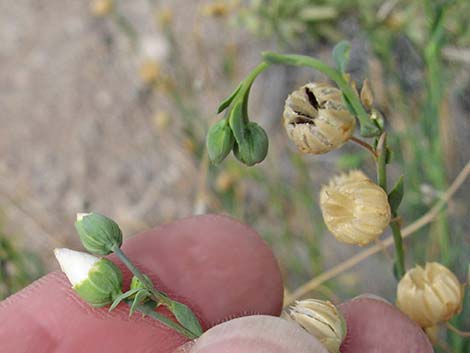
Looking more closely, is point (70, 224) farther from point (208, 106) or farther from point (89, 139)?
point (208, 106)

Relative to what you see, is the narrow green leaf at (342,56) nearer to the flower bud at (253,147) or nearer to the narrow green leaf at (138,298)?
the flower bud at (253,147)

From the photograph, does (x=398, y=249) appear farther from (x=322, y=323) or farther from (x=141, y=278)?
(x=141, y=278)

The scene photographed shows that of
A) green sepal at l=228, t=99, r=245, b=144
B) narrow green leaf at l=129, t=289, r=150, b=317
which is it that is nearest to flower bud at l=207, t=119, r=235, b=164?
green sepal at l=228, t=99, r=245, b=144

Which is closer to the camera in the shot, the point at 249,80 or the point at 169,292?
the point at 249,80

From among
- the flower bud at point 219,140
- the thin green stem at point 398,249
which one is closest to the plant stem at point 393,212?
the thin green stem at point 398,249

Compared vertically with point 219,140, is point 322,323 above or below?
below

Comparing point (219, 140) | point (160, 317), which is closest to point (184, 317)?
point (160, 317)

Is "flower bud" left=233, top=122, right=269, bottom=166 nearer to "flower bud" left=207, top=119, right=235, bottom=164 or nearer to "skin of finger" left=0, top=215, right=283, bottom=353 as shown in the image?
"flower bud" left=207, top=119, right=235, bottom=164
